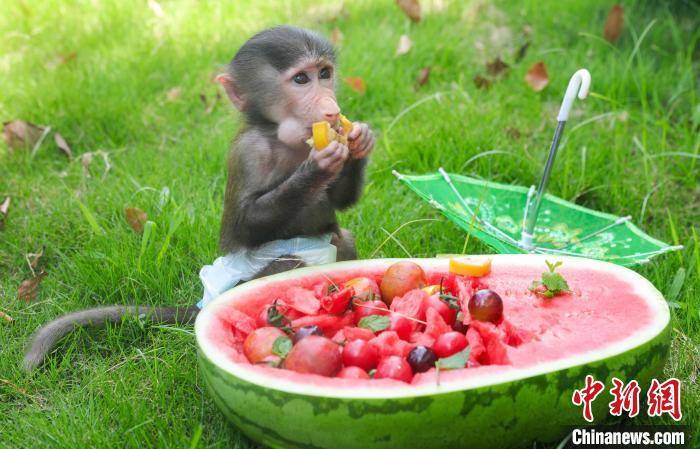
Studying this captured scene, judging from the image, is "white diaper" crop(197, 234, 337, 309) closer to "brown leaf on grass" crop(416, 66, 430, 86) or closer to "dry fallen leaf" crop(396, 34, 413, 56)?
"brown leaf on grass" crop(416, 66, 430, 86)

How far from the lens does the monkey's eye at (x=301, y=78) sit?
335 centimetres

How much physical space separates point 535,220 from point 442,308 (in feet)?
4.08

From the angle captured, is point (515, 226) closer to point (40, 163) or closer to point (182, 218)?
point (182, 218)

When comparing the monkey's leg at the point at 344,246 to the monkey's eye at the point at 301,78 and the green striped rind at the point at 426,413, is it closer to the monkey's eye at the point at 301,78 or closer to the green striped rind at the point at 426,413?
the monkey's eye at the point at 301,78

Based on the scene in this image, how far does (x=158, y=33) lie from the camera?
646 cm

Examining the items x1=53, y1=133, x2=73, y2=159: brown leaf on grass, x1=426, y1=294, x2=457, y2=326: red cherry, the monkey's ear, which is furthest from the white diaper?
x1=53, y1=133, x2=73, y2=159: brown leaf on grass

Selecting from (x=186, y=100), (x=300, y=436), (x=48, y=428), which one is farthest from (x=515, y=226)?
(x=186, y=100)

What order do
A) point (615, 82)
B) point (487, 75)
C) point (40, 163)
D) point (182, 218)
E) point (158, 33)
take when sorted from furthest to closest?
point (158, 33) → point (487, 75) → point (615, 82) → point (40, 163) → point (182, 218)

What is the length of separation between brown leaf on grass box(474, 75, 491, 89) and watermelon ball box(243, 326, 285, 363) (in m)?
3.54

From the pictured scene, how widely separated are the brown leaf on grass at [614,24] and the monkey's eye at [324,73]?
3.38 m

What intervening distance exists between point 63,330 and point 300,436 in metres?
1.43

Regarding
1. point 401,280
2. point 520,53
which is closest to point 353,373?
point 401,280

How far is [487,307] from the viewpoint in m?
2.68

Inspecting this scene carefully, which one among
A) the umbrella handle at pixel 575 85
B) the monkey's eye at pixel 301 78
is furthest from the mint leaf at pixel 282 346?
the umbrella handle at pixel 575 85
